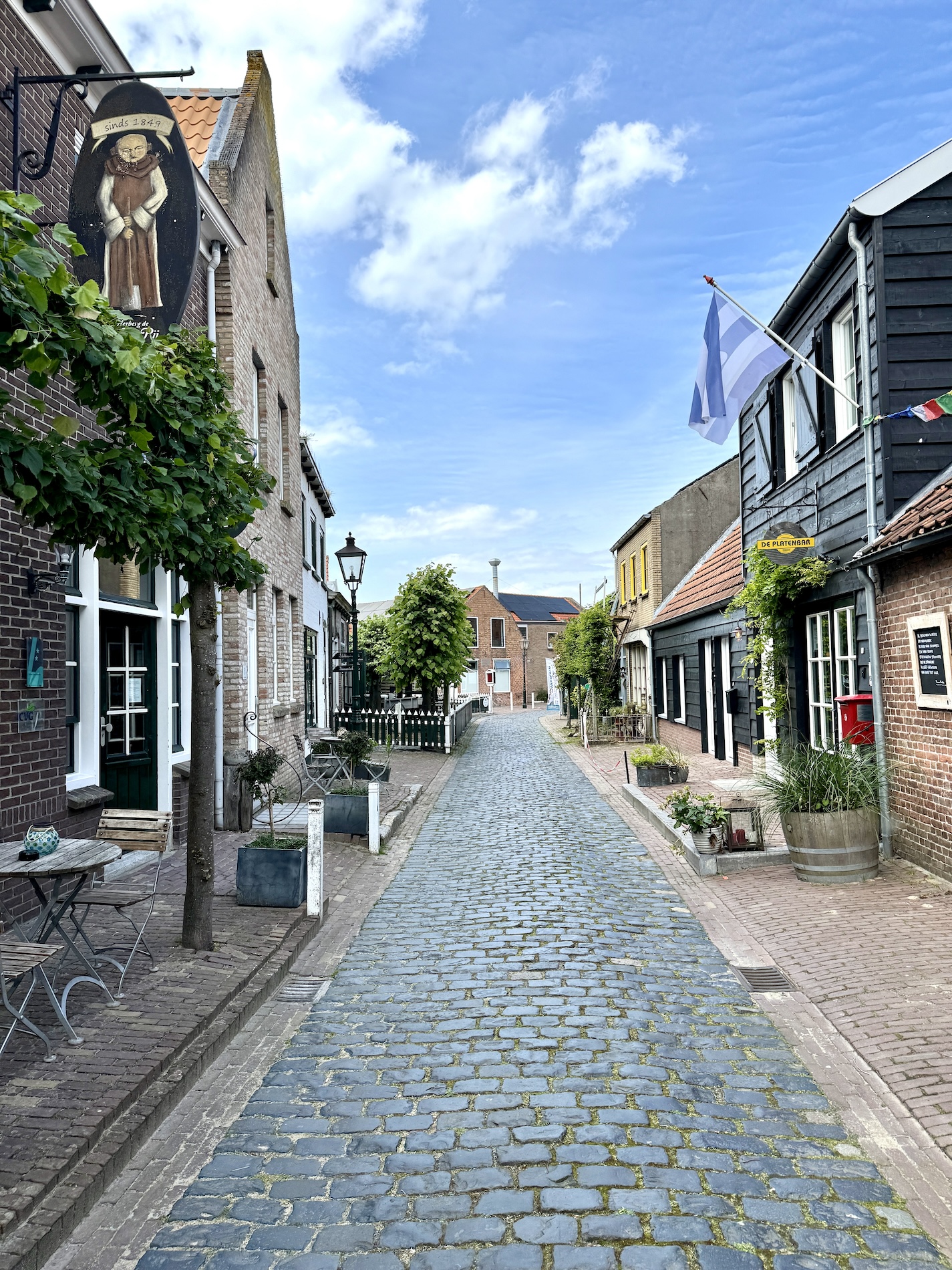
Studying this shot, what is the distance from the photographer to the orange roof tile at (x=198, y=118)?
1299 centimetres

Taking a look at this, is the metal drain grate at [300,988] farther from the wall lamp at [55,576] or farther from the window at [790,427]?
the window at [790,427]

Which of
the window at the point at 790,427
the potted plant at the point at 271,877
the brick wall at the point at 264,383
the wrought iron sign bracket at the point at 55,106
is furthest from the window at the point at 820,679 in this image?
the wrought iron sign bracket at the point at 55,106

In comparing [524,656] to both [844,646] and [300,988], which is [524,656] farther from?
[300,988]

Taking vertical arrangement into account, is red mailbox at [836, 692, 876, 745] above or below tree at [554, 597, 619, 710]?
below

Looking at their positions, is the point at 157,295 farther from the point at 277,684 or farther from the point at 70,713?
the point at 277,684

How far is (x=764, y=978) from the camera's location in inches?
228

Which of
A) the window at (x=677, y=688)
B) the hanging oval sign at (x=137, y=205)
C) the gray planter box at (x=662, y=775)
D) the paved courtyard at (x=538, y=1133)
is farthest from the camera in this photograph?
the window at (x=677, y=688)

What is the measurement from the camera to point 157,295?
715 cm

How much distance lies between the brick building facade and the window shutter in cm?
464

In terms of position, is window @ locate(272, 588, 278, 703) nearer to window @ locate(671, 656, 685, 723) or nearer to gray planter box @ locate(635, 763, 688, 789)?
gray planter box @ locate(635, 763, 688, 789)

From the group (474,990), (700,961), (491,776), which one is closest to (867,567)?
(700,961)

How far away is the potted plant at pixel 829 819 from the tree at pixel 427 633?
17.0 m

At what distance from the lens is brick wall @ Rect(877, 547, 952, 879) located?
7527 millimetres

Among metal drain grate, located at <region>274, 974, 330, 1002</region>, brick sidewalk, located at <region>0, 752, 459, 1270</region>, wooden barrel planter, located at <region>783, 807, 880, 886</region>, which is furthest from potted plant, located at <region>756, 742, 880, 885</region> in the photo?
metal drain grate, located at <region>274, 974, 330, 1002</region>
